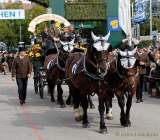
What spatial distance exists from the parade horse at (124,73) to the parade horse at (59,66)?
4.26 m

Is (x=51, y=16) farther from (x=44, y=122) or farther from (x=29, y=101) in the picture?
(x=44, y=122)

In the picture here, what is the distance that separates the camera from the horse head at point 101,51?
37.7 feet

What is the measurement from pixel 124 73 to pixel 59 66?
208 inches

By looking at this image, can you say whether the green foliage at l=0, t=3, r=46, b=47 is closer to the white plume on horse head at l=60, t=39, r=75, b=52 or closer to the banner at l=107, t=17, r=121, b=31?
the banner at l=107, t=17, r=121, b=31

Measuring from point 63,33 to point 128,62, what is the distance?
590 centimetres

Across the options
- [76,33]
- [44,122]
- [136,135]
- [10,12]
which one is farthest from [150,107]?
[10,12]

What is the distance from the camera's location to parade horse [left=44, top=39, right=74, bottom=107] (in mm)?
16538

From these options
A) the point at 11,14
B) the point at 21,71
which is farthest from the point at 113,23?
the point at 21,71

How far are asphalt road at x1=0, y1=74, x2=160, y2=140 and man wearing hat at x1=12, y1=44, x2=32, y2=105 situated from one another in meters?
0.41

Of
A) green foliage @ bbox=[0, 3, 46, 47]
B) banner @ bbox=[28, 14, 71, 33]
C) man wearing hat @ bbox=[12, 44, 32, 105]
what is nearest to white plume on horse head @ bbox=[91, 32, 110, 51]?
man wearing hat @ bbox=[12, 44, 32, 105]

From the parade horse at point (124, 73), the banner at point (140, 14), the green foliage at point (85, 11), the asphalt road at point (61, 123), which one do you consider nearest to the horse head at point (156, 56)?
the asphalt road at point (61, 123)

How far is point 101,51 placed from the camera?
11.5 metres

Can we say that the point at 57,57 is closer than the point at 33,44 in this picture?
Yes

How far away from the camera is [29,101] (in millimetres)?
18969
